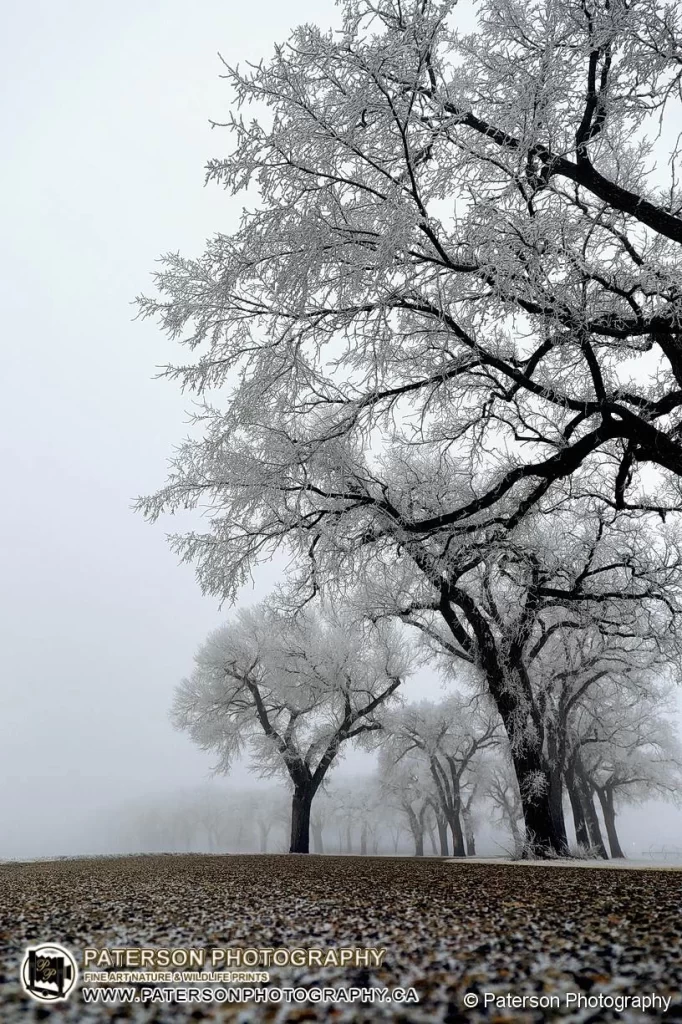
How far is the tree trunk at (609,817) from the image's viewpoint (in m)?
25.5

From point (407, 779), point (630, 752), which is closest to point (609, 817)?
point (630, 752)

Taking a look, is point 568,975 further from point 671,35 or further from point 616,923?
point 671,35

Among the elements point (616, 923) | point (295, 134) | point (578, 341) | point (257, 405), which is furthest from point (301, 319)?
point (616, 923)

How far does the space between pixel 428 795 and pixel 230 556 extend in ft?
103

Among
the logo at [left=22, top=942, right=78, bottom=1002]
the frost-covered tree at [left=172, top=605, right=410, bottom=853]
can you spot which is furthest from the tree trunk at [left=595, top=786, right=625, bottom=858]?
the logo at [left=22, top=942, right=78, bottom=1002]

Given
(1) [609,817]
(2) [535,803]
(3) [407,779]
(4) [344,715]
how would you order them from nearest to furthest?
(2) [535,803], (4) [344,715], (1) [609,817], (3) [407,779]

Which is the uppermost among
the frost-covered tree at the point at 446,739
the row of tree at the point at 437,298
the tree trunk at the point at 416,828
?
the row of tree at the point at 437,298

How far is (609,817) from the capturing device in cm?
2738

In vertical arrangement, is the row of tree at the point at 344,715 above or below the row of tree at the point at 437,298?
below

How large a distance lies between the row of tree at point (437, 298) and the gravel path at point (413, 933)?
4.35 meters

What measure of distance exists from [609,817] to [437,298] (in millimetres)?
29060

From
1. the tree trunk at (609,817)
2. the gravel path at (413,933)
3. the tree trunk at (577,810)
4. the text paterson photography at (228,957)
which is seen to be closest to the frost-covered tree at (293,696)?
the tree trunk at (577,810)

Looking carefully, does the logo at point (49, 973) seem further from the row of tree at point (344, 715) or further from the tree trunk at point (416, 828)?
the tree trunk at point (416, 828)

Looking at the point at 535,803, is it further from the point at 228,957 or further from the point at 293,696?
the point at 293,696
